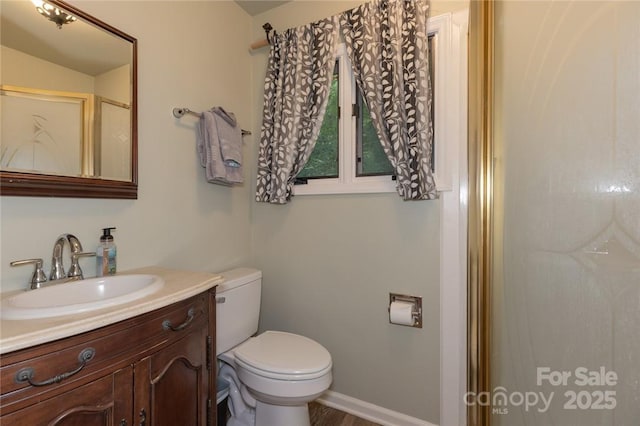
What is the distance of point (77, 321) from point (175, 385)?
45 centimetres

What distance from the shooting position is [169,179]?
57.3 inches

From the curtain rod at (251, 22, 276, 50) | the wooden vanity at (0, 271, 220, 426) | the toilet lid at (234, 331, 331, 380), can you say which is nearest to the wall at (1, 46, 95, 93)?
the wooden vanity at (0, 271, 220, 426)

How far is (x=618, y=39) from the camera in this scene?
63cm

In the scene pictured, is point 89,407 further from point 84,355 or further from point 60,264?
point 60,264

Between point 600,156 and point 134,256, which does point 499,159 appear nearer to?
point 600,156

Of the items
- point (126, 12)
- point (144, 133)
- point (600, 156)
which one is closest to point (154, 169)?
point (144, 133)

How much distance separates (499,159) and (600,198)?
0.88 feet

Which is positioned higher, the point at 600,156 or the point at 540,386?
the point at 600,156

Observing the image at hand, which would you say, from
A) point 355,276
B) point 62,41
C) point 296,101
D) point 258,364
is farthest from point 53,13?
point 355,276

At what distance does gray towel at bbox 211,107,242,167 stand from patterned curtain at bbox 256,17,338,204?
20 cm

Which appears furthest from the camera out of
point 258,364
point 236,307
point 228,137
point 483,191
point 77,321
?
point 228,137

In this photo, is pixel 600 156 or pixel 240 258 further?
pixel 240 258

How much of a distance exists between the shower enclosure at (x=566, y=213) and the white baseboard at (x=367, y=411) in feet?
2.67

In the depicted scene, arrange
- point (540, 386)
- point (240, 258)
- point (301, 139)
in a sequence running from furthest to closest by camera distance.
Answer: point (240, 258)
point (301, 139)
point (540, 386)
